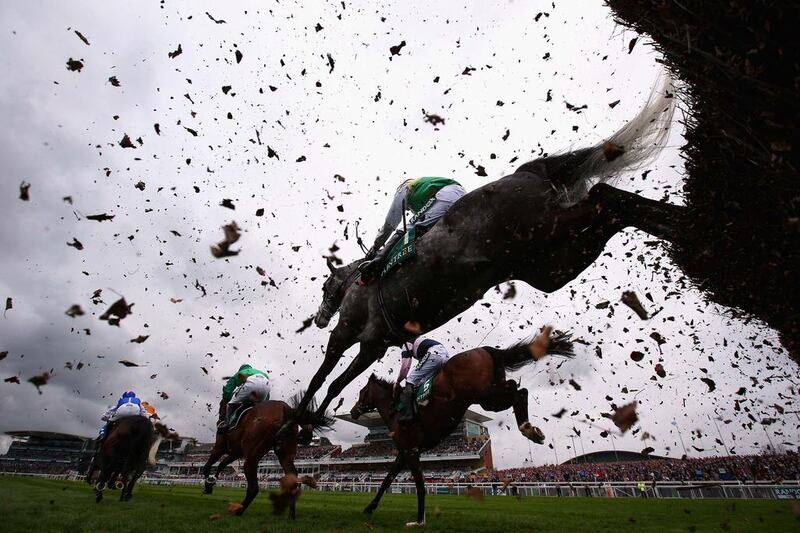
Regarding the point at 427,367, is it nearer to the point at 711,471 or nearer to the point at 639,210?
the point at 639,210

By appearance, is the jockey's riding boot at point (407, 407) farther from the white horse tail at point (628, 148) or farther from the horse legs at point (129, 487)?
the horse legs at point (129, 487)

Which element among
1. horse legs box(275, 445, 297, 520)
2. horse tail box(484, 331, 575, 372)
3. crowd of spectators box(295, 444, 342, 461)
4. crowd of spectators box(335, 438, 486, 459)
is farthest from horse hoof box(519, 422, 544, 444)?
crowd of spectators box(295, 444, 342, 461)

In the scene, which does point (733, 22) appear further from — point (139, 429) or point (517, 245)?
point (139, 429)

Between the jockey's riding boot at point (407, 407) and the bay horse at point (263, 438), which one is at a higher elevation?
the jockey's riding boot at point (407, 407)

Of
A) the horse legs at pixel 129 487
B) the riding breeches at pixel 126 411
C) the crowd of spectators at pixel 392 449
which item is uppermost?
the crowd of spectators at pixel 392 449

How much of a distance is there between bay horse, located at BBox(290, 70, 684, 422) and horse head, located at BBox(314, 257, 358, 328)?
1.43 m

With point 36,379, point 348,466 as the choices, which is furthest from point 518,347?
point 348,466

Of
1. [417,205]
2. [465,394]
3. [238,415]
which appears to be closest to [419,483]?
[465,394]

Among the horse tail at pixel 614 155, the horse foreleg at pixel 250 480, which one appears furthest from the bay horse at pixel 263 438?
the horse tail at pixel 614 155

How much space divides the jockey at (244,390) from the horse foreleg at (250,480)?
43.8 inches

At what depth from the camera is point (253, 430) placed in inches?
271

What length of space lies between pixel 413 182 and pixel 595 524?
6.06m

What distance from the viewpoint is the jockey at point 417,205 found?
4473 mm

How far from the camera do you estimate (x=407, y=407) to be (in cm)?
705
